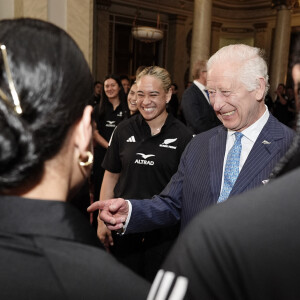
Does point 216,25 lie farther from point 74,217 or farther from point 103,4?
point 74,217

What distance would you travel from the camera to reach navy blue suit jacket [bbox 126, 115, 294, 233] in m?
1.64

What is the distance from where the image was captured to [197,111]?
14.5 feet

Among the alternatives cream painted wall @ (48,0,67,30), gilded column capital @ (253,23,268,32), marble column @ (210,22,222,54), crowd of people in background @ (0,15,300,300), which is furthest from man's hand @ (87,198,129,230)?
gilded column capital @ (253,23,268,32)

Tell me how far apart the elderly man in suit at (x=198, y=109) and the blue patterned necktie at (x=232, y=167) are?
2.54 m

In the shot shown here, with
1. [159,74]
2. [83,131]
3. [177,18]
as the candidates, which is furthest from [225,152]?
[177,18]

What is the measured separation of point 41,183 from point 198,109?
3.76 m

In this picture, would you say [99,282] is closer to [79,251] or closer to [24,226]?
[79,251]

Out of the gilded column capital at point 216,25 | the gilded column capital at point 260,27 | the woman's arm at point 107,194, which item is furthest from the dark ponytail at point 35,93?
the gilded column capital at point 260,27

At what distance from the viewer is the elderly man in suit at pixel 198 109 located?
4.34 m

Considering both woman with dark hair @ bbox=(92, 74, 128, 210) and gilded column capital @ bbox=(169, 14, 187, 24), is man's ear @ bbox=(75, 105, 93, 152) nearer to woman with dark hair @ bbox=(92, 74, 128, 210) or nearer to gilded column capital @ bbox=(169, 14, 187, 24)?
woman with dark hair @ bbox=(92, 74, 128, 210)

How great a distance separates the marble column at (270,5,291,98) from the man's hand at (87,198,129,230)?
11.5 metres

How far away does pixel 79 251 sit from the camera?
722mm

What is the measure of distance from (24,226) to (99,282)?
0.17 m

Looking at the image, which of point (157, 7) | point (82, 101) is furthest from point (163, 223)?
point (157, 7)
